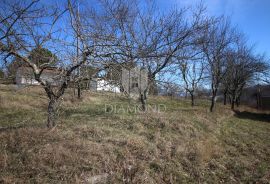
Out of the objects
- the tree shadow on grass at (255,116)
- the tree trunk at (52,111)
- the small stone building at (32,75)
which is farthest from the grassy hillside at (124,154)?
the tree shadow on grass at (255,116)

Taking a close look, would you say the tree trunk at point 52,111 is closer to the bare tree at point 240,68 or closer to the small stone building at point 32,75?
the small stone building at point 32,75

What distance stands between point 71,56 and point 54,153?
2089mm

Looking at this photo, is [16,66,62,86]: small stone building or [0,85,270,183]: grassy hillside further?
[16,66,62,86]: small stone building

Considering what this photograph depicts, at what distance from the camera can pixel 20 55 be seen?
208 inches

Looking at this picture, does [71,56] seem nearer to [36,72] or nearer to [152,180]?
[36,72]

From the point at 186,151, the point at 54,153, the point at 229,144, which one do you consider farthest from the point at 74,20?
the point at 229,144

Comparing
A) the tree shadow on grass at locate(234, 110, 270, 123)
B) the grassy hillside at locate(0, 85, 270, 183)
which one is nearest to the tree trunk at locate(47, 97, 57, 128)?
the grassy hillside at locate(0, 85, 270, 183)

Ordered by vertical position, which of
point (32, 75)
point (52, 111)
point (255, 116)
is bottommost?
point (255, 116)

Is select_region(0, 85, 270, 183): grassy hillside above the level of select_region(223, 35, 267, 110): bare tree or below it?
below

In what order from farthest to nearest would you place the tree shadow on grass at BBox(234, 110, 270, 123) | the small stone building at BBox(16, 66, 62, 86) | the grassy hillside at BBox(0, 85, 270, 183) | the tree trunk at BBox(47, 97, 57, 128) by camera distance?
the tree shadow on grass at BBox(234, 110, 270, 123) < the tree trunk at BBox(47, 97, 57, 128) < the small stone building at BBox(16, 66, 62, 86) < the grassy hillside at BBox(0, 85, 270, 183)

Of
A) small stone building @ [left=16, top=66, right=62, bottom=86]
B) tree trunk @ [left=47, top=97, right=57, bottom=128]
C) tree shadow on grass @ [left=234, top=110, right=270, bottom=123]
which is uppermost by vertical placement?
small stone building @ [left=16, top=66, right=62, bottom=86]

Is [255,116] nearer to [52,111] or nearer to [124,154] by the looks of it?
[124,154]

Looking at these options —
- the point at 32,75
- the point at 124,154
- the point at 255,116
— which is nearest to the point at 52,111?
the point at 32,75

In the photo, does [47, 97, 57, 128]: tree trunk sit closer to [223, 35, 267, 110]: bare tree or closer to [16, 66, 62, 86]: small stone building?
[16, 66, 62, 86]: small stone building
